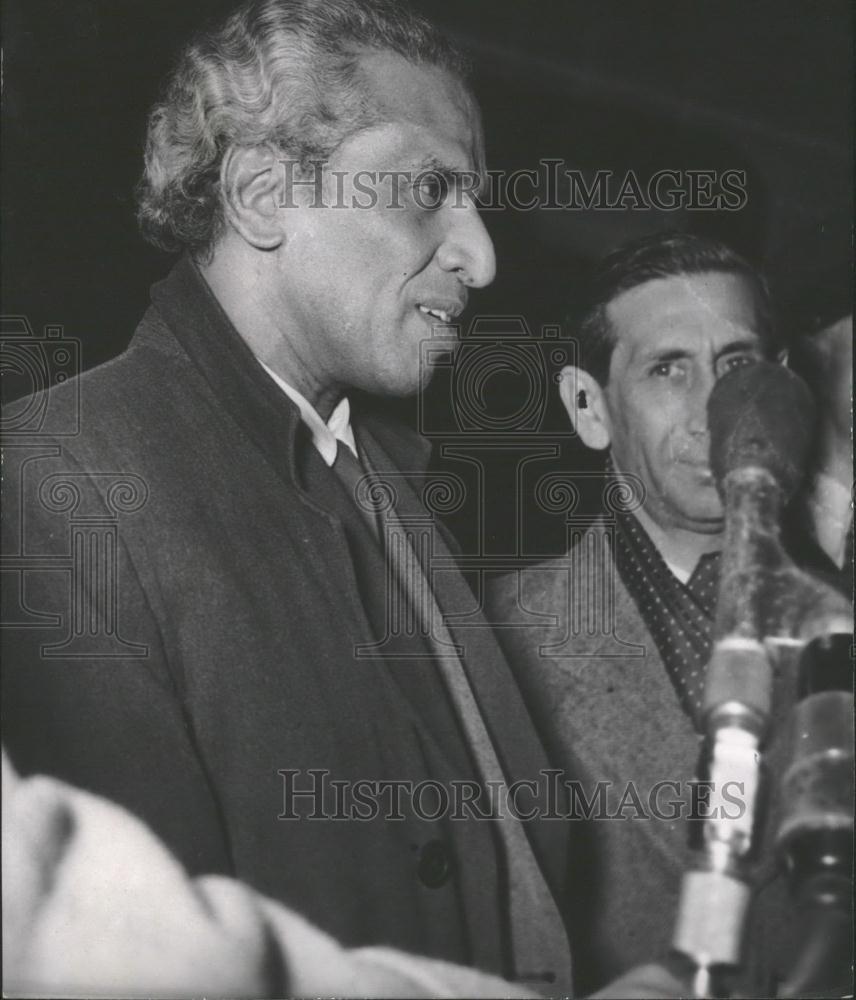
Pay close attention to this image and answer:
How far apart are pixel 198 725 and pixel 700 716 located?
68 cm

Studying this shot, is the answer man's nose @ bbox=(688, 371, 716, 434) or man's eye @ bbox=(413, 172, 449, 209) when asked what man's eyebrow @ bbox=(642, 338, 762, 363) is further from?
man's eye @ bbox=(413, 172, 449, 209)

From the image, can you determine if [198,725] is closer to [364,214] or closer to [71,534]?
[71,534]

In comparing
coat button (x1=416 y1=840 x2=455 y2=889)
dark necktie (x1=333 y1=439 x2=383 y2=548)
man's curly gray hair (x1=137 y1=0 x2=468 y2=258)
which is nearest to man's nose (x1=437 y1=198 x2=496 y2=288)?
man's curly gray hair (x1=137 y1=0 x2=468 y2=258)

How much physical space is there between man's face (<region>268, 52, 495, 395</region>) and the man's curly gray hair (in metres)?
0.03

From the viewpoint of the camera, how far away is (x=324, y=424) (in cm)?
163

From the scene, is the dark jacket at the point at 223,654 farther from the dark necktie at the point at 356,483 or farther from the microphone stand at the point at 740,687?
the microphone stand at the point at 740,687

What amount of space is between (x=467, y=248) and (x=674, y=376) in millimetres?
346

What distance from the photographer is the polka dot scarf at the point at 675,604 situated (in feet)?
5.29

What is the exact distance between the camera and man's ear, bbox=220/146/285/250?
1.59 meters

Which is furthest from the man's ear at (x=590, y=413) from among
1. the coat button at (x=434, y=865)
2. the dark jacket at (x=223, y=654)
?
the coat button at (x=434, y=865)

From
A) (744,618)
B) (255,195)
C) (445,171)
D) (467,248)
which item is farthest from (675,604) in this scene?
(255,195)

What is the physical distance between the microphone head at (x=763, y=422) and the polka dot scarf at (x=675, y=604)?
0.14 m

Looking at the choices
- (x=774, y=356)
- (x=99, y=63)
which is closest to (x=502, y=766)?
(x=774, y=356)

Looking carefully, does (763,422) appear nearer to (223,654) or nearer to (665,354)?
(665,354)
